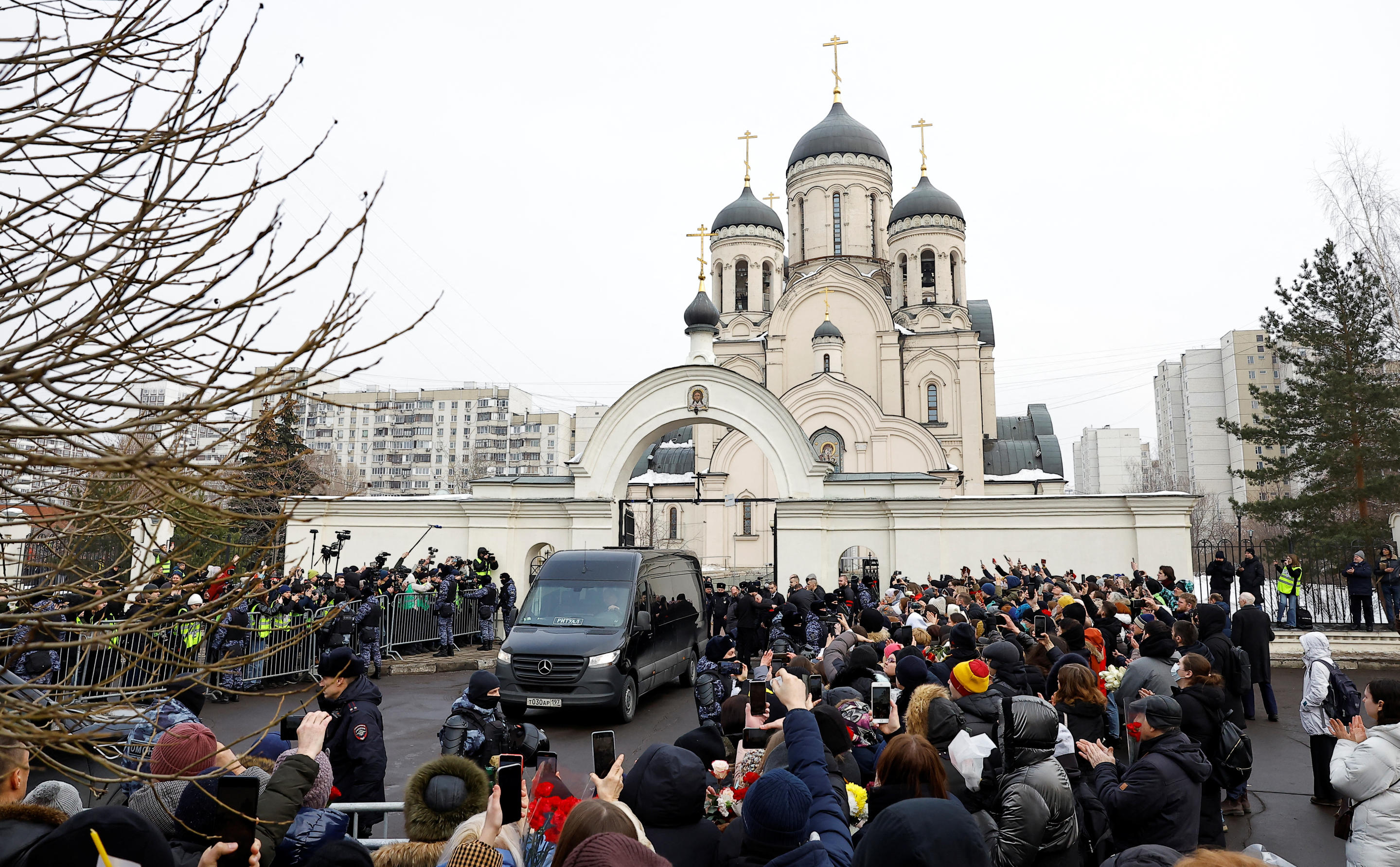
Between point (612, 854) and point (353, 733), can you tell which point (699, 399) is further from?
point (612, 854)

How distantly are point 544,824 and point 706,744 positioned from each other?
4.30 ft

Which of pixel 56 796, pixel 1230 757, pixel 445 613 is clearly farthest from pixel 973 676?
pixel 445 613

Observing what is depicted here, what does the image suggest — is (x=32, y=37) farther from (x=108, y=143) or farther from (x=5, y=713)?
(x=5, y=713)

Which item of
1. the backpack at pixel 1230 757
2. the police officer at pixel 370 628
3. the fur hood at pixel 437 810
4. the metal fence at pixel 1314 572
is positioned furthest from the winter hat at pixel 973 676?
the metal fence at pixel 1314 572

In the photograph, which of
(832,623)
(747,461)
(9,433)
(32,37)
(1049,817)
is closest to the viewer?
(9,433)

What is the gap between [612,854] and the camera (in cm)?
239

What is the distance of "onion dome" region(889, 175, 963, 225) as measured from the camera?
131ft

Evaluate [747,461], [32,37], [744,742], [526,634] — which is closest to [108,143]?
[32,37]

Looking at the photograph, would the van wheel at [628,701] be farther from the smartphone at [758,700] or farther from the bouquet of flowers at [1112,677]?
the smartphone at [758,700]

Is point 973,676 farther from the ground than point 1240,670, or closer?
farther from the ground

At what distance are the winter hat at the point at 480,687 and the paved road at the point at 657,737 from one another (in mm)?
798

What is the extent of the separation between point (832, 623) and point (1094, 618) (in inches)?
135

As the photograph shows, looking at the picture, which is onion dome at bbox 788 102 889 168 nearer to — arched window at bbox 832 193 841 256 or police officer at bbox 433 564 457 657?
arched window at bbox 832 193 841 256

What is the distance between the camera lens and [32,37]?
334cm
